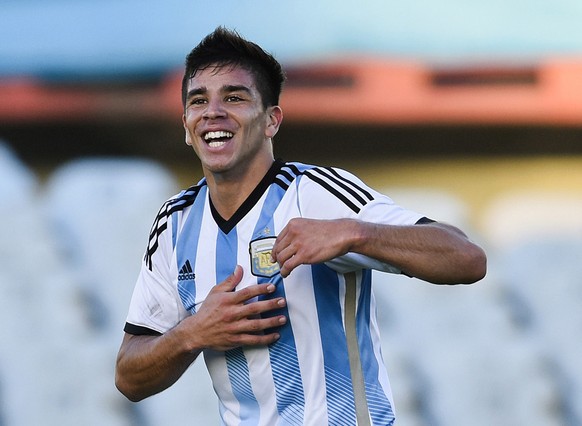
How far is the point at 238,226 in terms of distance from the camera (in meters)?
2.33

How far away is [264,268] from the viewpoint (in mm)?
2248

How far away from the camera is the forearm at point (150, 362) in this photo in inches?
90.1

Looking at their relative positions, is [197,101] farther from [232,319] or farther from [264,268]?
[232,319]

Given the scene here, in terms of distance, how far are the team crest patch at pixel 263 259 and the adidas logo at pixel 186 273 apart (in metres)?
0.18

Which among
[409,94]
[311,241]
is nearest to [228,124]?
[311,241]

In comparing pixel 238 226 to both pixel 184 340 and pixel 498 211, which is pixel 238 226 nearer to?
pixel 184 340

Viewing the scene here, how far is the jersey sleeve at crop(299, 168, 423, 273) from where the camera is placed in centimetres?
215

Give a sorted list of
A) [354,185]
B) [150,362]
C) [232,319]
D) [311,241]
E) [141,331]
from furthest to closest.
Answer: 1. [141,331]
2. [150,362]
3. [354,185]
4. [232,319]
5. [311,241]

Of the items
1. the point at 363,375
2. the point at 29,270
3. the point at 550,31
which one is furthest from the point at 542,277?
the point at 363,375

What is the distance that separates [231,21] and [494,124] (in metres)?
1.42

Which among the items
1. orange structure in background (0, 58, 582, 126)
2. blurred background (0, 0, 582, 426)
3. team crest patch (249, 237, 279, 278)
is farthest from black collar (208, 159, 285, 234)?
orange structure in background (0, 58, 582, 126)

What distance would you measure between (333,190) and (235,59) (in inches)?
16.3

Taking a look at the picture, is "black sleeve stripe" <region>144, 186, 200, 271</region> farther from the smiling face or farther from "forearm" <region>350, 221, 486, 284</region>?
"forearm" <region>350, 221, 486, 284</region>

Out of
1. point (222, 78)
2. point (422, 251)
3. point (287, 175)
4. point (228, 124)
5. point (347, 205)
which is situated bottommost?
point (422, 251)
